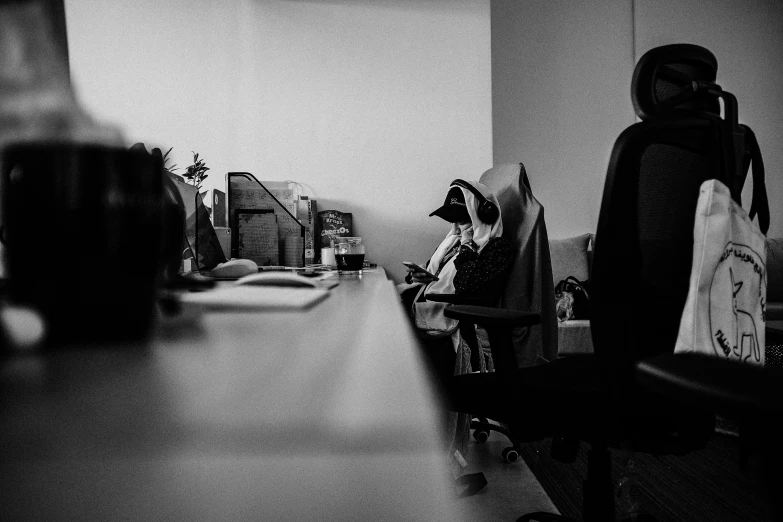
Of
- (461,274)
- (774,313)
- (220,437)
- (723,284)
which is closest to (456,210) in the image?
(461,274)

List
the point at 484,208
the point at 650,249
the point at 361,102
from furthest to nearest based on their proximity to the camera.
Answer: the point at 361,102, the point at 484,208, the point at 650,249

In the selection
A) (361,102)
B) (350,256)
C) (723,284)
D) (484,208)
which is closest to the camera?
(723,284)

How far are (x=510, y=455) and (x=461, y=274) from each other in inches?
33.1

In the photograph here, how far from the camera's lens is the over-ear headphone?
2014 mm

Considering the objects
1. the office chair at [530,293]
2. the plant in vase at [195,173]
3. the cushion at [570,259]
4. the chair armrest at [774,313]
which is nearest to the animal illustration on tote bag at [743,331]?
the office chair at [530,293]

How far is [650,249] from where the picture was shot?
1.00 m

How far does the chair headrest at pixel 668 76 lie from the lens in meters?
0.97

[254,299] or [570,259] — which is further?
[570,259]

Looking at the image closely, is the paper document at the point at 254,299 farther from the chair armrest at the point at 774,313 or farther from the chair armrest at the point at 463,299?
the chair armrest at the point at 774,313

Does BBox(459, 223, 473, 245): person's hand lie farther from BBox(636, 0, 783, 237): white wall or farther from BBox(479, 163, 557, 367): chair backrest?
BBox(636, 0, 783, 237): white wall

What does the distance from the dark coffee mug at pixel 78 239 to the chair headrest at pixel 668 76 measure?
2.97 feet

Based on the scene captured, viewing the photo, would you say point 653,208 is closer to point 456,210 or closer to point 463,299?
point 463,299

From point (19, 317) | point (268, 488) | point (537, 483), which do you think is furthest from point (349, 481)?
point (537, 483)

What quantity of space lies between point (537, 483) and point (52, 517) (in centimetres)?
204
